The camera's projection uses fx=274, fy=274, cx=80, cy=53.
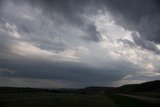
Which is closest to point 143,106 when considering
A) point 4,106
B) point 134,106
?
point 134,106

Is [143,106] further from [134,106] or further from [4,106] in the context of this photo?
[4,106]

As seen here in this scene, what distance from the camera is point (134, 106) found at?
174ft

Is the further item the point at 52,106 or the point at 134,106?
the point at 134,106

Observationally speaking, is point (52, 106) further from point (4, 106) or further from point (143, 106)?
point (143, 106)

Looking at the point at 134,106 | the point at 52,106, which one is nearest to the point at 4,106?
the point at 52,106

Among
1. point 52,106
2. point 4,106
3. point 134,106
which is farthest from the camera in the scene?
point 134,106

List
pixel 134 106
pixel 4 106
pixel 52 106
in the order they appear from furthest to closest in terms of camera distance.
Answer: pixel 134 106, pixel 52 106, pixel 4 106

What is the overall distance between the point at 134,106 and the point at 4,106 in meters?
24.3

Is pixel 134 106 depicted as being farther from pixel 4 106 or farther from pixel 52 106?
pixel 4 106

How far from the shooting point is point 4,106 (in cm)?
4631

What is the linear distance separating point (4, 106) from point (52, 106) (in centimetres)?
838

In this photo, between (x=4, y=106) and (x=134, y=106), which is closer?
(x=4, y=106)

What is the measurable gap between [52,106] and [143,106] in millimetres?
17289

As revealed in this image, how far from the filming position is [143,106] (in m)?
52.2
